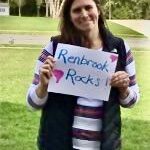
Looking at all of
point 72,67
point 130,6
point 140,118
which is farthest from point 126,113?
point 72,67

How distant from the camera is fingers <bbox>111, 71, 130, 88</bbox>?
1.93 metres

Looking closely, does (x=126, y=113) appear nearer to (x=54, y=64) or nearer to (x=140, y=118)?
(x=140, y=118)

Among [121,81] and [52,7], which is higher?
[121,81]

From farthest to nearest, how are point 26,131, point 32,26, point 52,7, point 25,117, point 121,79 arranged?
point 32,26
point 52,7
point 25,117
point 26,131
point 121,79

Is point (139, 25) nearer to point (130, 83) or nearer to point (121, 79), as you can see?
point (130, 83)

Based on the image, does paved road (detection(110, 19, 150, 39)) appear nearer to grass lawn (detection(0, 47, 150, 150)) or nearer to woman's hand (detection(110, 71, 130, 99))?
grass lawn (detection(0, 47, 150, 150))

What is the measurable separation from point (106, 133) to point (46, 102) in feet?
0.85

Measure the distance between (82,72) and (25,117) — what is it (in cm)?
324

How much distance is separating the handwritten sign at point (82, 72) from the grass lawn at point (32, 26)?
4443mm

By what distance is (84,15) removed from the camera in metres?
1.97

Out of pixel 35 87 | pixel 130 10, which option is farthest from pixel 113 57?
pixel 130 10

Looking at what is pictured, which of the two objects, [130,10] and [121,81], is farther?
[130,10]

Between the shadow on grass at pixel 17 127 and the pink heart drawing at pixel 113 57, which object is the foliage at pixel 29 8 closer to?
the shadow on grass at pixel 17 127

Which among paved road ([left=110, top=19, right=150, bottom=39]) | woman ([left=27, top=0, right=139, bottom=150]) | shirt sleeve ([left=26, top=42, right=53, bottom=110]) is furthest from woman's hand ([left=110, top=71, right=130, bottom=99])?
paved road ([left=110, top=19, right=150, bottom=39])
